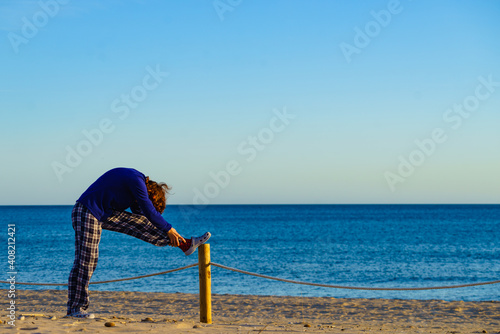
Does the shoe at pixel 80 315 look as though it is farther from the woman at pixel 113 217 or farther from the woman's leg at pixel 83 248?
the woman's leg at pixel 83 248

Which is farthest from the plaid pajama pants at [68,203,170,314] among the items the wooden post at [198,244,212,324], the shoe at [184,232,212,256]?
the wooden post at [198,244,212,324]

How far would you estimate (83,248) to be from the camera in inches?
172

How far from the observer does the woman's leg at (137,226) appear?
455 centimetres

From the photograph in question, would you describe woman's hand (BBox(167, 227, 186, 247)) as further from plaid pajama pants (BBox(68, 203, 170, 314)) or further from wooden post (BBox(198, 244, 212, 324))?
wooden post (BBox(198, 244, 212, 324))

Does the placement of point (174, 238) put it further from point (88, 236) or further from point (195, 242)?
point (88, 236)

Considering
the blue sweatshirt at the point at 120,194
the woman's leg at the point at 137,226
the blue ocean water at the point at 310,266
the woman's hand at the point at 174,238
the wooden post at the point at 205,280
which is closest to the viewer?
the blue sweatshirt at the point at 120,194

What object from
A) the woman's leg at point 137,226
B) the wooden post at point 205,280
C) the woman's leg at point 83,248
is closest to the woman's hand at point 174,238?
the woman's leg at point 137,226

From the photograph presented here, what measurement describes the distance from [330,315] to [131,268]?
1603 cm

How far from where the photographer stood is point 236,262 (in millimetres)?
26469

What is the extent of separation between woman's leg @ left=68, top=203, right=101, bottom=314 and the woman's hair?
519 mm

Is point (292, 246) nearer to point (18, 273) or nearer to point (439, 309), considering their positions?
point (18, 273)

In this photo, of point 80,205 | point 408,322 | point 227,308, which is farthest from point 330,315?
point 80,205

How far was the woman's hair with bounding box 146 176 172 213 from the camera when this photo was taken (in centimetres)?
450

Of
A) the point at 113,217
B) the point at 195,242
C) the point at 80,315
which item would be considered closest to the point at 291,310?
the point at 195,242
